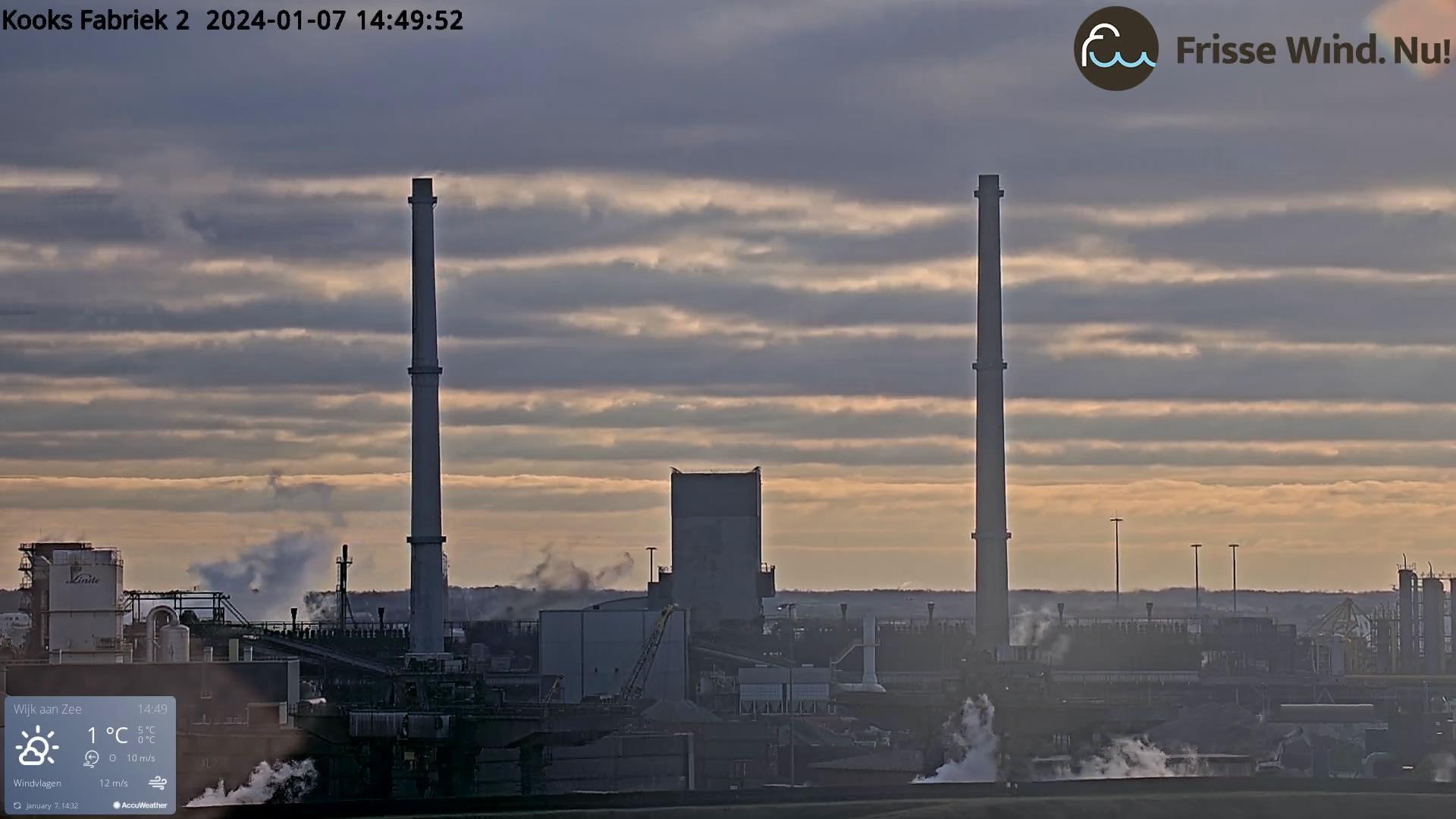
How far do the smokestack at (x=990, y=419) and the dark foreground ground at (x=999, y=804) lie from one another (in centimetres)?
4468

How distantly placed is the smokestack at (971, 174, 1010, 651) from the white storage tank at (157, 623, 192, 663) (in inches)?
1688

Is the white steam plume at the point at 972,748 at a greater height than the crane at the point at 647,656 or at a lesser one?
lesser

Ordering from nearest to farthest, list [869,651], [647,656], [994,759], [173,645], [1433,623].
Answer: [173,645], [994,759], [647,656], [869,651], [1433,623]

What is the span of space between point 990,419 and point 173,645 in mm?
44815

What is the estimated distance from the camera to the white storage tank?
249ft

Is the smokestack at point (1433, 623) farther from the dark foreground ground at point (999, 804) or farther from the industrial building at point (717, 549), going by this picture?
the dark foreground ground at point (999, 804)

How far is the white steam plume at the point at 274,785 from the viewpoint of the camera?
233 feet

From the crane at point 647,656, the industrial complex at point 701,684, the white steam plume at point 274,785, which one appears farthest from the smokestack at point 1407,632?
the white steam plume at point 274,785

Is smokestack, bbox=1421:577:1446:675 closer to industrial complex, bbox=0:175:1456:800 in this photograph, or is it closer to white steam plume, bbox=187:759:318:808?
industrial complex, bbox=0:175:1456:800

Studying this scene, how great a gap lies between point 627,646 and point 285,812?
62644 millimetres
